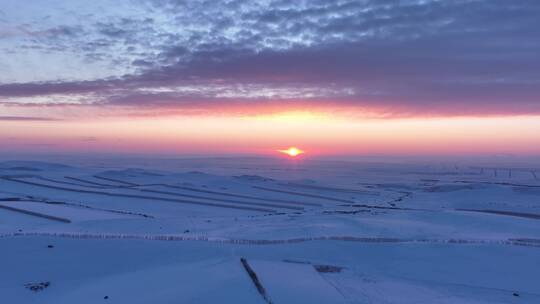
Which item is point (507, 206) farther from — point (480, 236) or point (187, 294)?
point (187, 294)

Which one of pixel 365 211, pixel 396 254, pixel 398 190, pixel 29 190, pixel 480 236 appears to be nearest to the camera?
pixel 396 254

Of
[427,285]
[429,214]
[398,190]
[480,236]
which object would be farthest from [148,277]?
[398,190]

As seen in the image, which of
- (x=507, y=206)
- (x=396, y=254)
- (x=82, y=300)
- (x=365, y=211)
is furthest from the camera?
(x=507, y=206)

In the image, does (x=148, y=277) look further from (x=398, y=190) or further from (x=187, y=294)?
(x=398, y=190)

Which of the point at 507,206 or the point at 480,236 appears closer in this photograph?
the point at 480,236

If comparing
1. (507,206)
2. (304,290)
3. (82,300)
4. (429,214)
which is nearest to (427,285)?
(304,290)

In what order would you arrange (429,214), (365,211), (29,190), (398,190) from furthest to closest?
(398,190) < (29,190) < (365,211) < (429,214)

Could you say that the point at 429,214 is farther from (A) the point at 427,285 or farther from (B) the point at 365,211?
(A) the point at 427,285

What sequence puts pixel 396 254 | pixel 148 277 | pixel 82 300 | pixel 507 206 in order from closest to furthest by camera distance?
1. pixel 82 300
2. pixel 148 277
3. pixel 396 254
4. pixel 507 206

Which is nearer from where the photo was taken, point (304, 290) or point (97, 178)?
point (304, 290)
